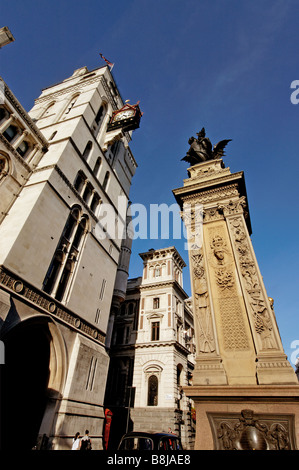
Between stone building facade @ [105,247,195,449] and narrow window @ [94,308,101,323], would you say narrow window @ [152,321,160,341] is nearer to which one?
stone building facade @ [105,247,195,449]

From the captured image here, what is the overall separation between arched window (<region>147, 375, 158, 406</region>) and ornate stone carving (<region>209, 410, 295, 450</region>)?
71.8 ft

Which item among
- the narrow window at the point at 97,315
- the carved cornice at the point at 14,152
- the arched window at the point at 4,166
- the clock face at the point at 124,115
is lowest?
the narrow window at the point at 97,315

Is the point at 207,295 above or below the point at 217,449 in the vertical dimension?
above

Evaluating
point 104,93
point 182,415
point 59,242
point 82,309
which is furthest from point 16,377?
point 104,93

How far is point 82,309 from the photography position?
1675cm

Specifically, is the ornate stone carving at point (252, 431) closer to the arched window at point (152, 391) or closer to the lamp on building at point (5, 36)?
the arched window at point (152, 391)

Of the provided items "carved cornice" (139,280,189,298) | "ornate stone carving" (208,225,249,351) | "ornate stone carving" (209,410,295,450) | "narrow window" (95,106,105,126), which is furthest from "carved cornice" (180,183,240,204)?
"narrow window" (95,106,105,126)

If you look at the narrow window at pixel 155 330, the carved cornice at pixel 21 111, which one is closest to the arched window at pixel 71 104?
the carved cornice at pixel 21 111

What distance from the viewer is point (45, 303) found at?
44.3ft

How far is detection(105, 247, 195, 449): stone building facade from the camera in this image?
→ 22.6 m

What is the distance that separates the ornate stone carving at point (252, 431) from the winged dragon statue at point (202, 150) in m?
10.00

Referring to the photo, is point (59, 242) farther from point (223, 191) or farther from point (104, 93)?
point (104, 93)

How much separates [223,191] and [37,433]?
1574 cm

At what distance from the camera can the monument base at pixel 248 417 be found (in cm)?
470
